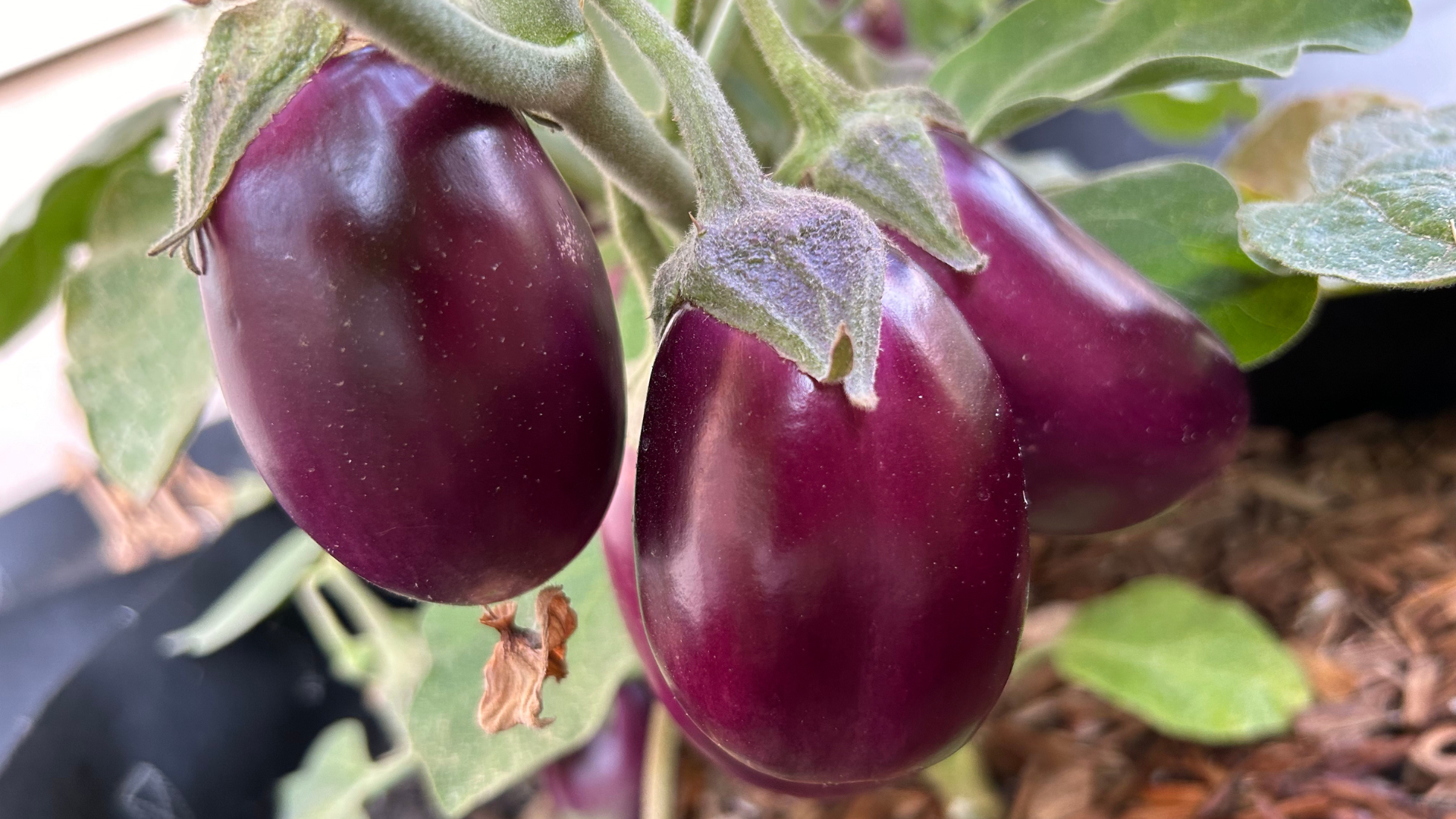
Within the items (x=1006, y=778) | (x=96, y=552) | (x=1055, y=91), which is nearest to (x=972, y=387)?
(x=1055, y=91)

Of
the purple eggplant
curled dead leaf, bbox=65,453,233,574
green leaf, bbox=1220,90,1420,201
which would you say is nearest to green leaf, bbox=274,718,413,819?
curled dead leaf, bbox=65,453,233,574

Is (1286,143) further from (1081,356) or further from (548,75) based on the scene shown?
(548,75)

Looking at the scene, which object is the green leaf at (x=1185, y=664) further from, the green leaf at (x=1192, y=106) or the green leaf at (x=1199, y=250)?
the green leaf at (x=1192, y=106)

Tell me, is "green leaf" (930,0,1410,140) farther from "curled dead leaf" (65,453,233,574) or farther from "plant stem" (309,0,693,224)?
"curled dead leaf" (65,453,233,574)

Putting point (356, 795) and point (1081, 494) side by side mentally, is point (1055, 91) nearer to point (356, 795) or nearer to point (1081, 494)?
point (1081, 494)

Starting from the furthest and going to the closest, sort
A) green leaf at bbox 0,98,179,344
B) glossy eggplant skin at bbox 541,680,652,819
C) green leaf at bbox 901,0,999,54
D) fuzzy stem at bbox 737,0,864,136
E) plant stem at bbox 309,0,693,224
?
green leaf at bbox 901,0,999,54
glossy eggplant skin at bbox 541,680,652,819
green leaf at bbox 0,98,179,344
fuzzy stem at bbox 737,0,864,136
plant stem at bbox 309,0,693,224

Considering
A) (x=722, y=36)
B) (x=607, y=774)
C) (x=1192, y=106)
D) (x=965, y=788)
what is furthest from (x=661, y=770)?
(x=1192, y=106)
